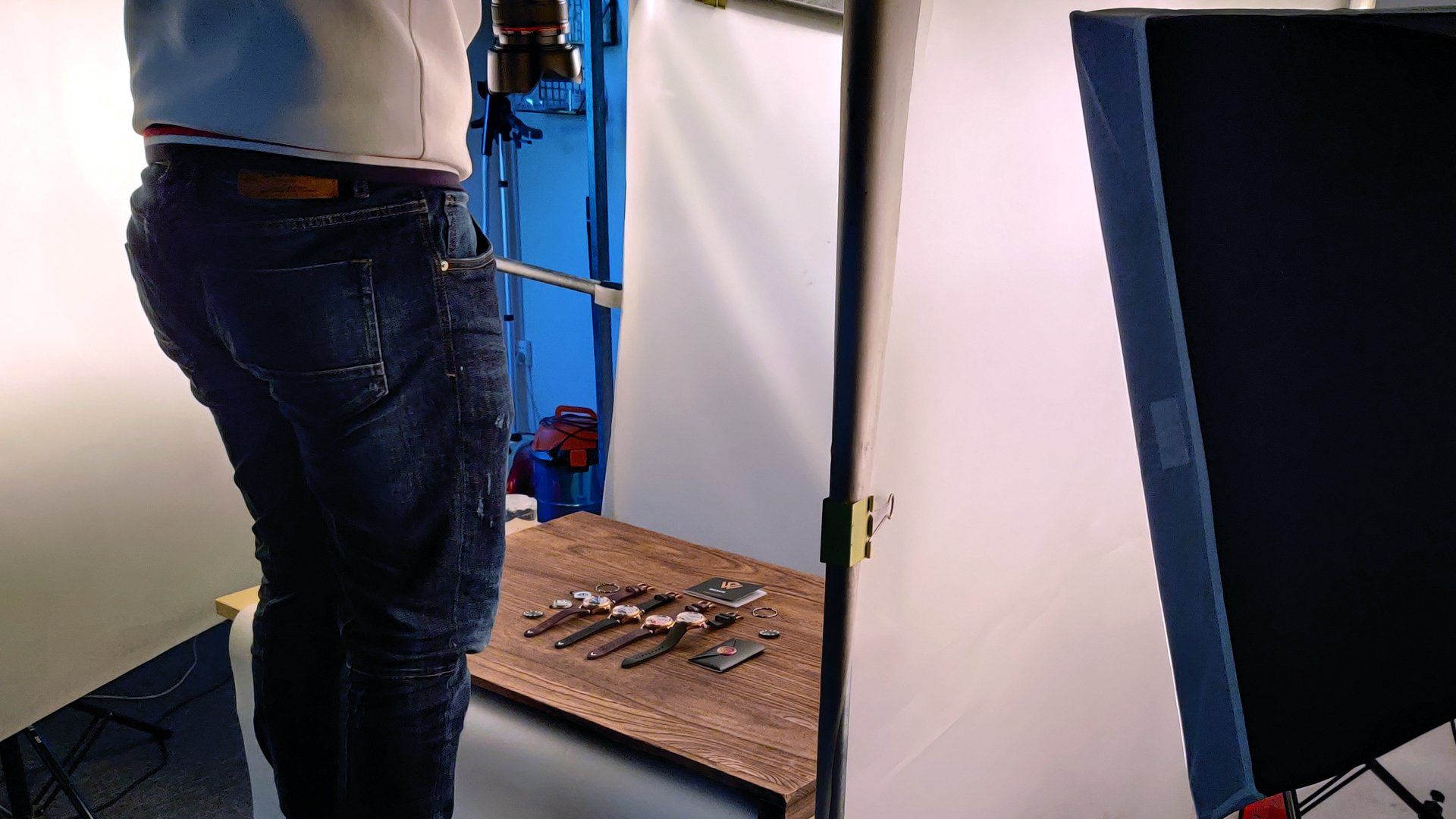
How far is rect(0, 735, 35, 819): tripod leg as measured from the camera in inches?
58.1

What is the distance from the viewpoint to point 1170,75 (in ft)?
1.84

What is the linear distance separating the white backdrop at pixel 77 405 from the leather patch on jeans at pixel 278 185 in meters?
0.92

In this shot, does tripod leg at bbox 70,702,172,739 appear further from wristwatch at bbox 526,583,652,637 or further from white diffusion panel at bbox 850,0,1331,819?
white diffusion panel at bbox 850,0,1331,819

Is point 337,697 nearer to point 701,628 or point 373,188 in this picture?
point 373,188

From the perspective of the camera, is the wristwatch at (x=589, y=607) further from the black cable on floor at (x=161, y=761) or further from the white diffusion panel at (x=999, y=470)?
the black cable on floor at (x=161, y=761)

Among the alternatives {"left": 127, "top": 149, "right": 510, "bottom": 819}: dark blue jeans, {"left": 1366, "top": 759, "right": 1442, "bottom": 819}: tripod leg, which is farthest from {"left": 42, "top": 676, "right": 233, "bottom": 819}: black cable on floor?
{"left": 1366, "top": 759, "right": 1442, "bottom": 819}: tripod leg

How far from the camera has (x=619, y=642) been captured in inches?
52.7

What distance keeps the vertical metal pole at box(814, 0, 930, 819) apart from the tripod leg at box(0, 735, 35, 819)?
1.41 meters

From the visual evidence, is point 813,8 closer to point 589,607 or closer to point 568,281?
point 568,281

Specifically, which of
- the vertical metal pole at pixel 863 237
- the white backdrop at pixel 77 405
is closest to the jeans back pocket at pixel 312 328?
the vertical metal pole at pixel 863 237

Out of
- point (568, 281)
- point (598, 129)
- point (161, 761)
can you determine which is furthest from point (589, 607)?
point (598, 129)

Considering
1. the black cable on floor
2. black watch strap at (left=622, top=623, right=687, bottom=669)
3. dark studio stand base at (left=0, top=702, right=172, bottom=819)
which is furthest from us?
the black cable on floor

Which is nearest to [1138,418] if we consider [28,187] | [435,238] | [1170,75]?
[1170,75]

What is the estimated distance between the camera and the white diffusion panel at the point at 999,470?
679 millimetres
